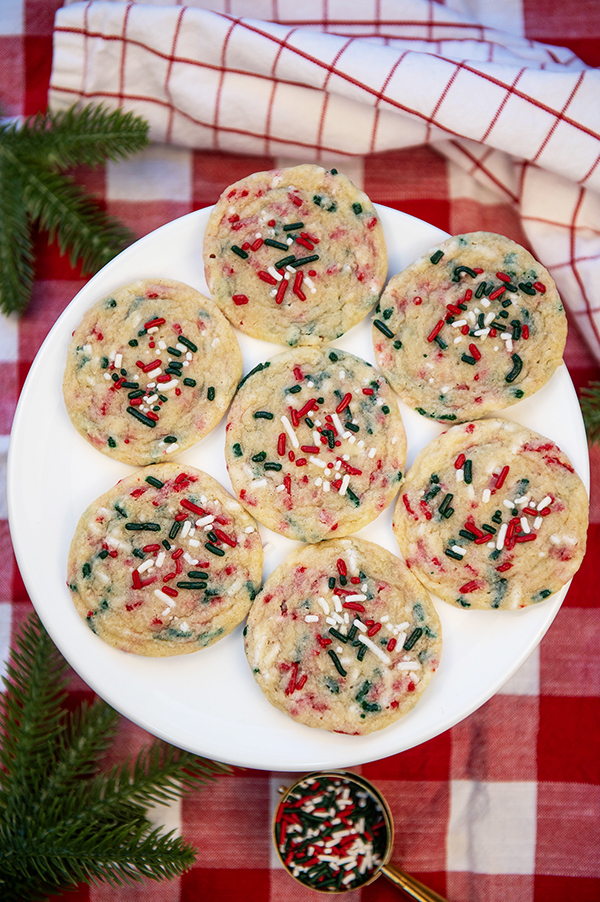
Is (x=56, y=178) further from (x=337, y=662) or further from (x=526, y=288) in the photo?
(x=337, y=662)

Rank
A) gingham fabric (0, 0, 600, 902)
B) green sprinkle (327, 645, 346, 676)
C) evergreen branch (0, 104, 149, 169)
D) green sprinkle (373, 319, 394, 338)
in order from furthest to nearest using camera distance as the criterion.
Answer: gingham fabric (0, 0, 600, 902) → evergreen branch (0, 104, 149, 169) → green sprinkle (373, 319, 394, 338) → green sprinkle (327, 645, 346, 676)

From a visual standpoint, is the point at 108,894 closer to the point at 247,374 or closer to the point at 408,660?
the point at 408,660

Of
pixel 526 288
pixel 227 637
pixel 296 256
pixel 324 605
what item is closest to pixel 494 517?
pixel 324 605

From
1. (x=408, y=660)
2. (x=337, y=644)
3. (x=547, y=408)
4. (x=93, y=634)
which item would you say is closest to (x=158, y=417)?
(x=93, y=634)

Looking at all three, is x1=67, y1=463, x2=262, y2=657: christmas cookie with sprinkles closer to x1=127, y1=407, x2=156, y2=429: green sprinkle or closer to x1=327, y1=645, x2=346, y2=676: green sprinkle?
x1=127, y1=407, x2=156, y2=429: green sprinkle

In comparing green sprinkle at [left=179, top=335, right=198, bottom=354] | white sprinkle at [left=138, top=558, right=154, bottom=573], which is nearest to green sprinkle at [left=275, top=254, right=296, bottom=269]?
green sprinkle at [left=179, top=335, right=198, bottom=354]

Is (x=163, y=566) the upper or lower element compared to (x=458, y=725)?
upper
